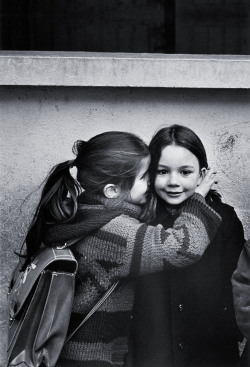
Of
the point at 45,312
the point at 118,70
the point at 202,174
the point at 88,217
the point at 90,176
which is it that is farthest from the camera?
the point at 118,70

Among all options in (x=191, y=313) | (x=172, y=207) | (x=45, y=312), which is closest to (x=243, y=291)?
(x=191, y=313)

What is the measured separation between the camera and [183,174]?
3367 millimetres

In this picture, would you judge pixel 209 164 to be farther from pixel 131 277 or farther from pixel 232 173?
pixel 131 277

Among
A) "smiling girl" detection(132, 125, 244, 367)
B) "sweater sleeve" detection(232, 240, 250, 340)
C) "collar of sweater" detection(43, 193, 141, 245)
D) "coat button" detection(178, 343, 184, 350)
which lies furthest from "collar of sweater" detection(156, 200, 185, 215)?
"coat button" detection(178, 343, 184, 350)

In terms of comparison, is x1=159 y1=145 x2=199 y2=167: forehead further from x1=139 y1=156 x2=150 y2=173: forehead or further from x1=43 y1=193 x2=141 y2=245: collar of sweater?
x1=43 y1=193 x2=141 y2=245: collar of sweater

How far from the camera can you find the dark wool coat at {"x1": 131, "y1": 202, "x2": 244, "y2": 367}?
335 cm

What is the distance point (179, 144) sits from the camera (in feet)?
11.2

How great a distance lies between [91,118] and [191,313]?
1079mm

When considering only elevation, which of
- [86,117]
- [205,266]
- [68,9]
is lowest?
[205,266]

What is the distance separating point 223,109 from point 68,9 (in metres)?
1.11

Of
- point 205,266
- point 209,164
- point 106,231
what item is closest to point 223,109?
point 209,164

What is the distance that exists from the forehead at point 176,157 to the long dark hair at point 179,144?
0.02m

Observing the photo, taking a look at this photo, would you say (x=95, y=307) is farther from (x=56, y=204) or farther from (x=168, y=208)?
(x=168, y=208)

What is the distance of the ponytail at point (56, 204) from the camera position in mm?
3184
